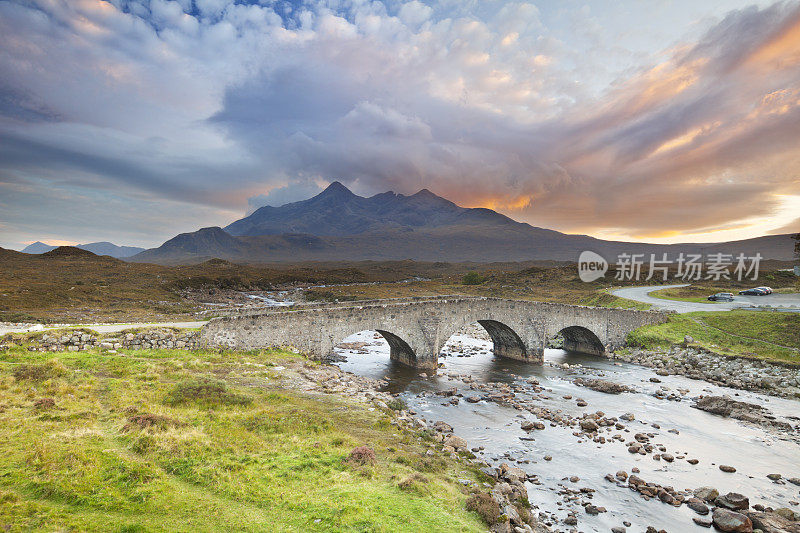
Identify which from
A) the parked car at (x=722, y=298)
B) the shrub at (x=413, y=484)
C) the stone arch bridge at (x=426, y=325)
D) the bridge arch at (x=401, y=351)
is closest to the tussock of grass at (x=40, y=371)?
the stone arch bridge at (x=426, y=325)

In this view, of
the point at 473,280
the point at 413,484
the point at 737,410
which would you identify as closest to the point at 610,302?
the point at 737,410

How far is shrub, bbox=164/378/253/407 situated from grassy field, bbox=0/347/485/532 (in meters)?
0.05

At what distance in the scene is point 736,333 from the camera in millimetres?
37125

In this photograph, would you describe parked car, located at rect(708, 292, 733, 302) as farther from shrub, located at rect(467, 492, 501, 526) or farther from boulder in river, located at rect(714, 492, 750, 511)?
shrub, located at rect(467, 492, 501, 526)

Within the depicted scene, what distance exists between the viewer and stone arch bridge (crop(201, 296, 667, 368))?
2448cm

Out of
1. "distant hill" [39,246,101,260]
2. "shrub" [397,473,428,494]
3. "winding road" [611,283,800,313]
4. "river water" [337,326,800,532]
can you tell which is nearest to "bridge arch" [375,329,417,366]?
"river water" [337,326,800,532]

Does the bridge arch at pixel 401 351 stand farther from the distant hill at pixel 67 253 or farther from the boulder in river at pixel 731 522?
the distant hill at pixel 67 253

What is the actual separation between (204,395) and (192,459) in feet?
17.8

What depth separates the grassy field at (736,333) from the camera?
1292 inches

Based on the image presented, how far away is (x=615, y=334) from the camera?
41531mm

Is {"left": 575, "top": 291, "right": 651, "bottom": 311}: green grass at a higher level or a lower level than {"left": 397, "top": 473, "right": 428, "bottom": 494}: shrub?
higher

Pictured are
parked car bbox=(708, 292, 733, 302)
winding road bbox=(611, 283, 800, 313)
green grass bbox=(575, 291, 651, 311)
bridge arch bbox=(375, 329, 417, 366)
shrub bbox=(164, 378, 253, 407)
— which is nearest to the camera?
shrub bbox=(164, 378, 253, 407)

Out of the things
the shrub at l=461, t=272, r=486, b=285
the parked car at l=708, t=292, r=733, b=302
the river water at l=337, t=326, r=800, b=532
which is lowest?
the river water at l=337, t=326, r=800, b=532

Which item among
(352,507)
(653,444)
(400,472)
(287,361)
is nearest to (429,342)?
(287,361)
